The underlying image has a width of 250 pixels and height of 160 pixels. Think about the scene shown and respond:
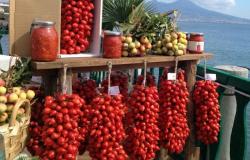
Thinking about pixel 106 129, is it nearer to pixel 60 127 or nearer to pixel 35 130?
pixel 60 127

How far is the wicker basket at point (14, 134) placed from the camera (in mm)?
2328

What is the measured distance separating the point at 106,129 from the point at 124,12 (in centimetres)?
98

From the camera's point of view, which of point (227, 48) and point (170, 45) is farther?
point (227, 48)

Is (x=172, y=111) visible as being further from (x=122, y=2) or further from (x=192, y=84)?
(x=122, y=2)

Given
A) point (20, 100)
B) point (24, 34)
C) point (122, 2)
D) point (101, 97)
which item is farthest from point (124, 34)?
point (20, 100)

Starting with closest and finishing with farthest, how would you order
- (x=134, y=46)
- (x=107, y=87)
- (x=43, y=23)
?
(x=43, y=23), (x=134, y=46), (x=107, y=87)

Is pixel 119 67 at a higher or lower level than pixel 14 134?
higher

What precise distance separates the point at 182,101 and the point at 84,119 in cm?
82

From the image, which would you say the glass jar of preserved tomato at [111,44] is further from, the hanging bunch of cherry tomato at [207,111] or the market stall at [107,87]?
the hanging bunch of cherry tomato at [207,111]

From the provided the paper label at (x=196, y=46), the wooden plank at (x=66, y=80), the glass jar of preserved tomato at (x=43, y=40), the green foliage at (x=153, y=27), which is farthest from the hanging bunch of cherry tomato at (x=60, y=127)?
the paper label at (x=196, y=46)

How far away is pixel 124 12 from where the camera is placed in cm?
322

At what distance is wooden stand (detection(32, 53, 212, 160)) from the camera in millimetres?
2613

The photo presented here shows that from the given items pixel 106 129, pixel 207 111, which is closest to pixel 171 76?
pixel 207 111

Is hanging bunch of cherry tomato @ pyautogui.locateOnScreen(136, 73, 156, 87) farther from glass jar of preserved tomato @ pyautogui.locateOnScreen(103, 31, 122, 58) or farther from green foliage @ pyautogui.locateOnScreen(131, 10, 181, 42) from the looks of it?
glass jar of preserved tomato @ pyautogui.locateOnScreen(103, 31, 122, 58)
